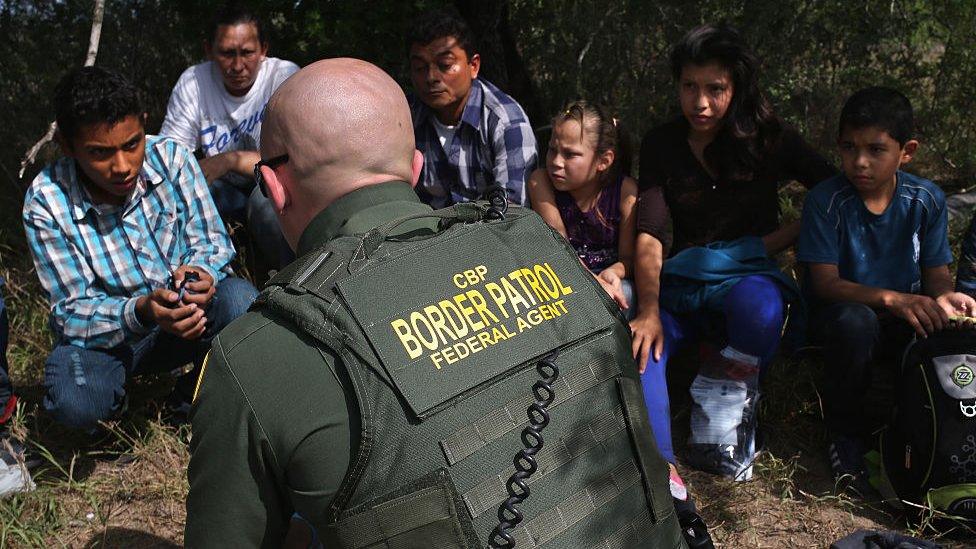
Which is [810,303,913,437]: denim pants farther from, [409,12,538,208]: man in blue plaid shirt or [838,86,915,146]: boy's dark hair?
[409,12,538,208]: man in blue plaid shirt

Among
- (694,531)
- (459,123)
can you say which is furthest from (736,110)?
(694,531)

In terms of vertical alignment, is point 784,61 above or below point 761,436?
above

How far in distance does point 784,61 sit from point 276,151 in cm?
393

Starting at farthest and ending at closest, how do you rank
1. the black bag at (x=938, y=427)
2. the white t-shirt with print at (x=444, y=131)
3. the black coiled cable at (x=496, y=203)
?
the white t-shirt with print at (x=444, y=131) < the black bag at (x=938, y=427) < the black coiled cable at (x=496, y=203)

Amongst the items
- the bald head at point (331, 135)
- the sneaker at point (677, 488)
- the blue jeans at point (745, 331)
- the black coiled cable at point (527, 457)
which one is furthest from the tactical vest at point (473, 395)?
the blue jeans at point (745, 331)

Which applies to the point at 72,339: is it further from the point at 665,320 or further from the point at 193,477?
the point at 665,320

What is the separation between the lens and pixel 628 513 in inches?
72.8

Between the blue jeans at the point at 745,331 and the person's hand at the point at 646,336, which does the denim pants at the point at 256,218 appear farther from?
the blue jeans at the point at 745,331

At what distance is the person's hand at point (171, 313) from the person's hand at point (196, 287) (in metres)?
0.03

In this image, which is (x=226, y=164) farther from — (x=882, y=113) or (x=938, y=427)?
(x=938, y=427)

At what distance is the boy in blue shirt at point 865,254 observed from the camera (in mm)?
3432

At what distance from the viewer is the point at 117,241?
3.53 meters

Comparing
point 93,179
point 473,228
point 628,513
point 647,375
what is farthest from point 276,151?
point 647,375

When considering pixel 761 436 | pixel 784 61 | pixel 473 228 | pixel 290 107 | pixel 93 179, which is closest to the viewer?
pixel 473 228
